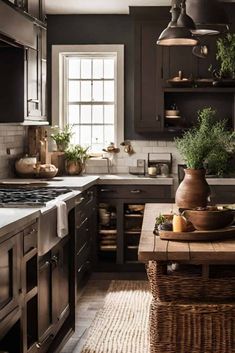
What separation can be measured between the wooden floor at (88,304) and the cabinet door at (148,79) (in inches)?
67.9

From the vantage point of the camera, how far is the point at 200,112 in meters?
8.09

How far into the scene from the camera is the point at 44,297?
14.5ft

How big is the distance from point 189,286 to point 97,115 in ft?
15.9

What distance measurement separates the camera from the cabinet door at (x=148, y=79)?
7812 mm

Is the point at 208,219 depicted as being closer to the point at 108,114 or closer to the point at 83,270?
the point at 83,270

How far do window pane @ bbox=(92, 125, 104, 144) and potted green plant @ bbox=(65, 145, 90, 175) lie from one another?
374mm

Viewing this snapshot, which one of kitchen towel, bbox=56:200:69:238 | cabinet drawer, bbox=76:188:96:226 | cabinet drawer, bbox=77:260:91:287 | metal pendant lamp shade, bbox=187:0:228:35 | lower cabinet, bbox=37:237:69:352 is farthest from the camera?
cabinet drawer, bbox=77:260:91:287

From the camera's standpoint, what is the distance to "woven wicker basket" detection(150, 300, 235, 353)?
12.4 ft

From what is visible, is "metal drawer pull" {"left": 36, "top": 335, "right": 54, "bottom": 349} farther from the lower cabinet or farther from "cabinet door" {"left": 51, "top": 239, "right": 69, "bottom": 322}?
"cabinet door" {"left": 51, "top": 239, "right": 69, "bottom": 322}

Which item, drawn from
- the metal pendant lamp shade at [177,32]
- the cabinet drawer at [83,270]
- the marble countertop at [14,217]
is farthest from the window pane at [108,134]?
the marble countertop at [14,217]

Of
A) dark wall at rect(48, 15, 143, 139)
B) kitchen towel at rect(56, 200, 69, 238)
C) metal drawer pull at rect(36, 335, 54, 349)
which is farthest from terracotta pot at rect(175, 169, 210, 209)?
dark wall at rect(48, 15, 143, 139)

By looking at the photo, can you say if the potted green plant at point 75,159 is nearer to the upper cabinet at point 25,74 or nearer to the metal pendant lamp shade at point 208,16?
the upper cabinet at point 25,74

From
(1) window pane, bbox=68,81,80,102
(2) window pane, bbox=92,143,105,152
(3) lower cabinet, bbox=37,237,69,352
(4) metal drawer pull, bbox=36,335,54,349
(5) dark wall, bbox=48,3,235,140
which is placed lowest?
(4) metal drawer pull, bbox=36,335,54,349

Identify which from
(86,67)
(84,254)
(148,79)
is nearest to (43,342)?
(84,254)
